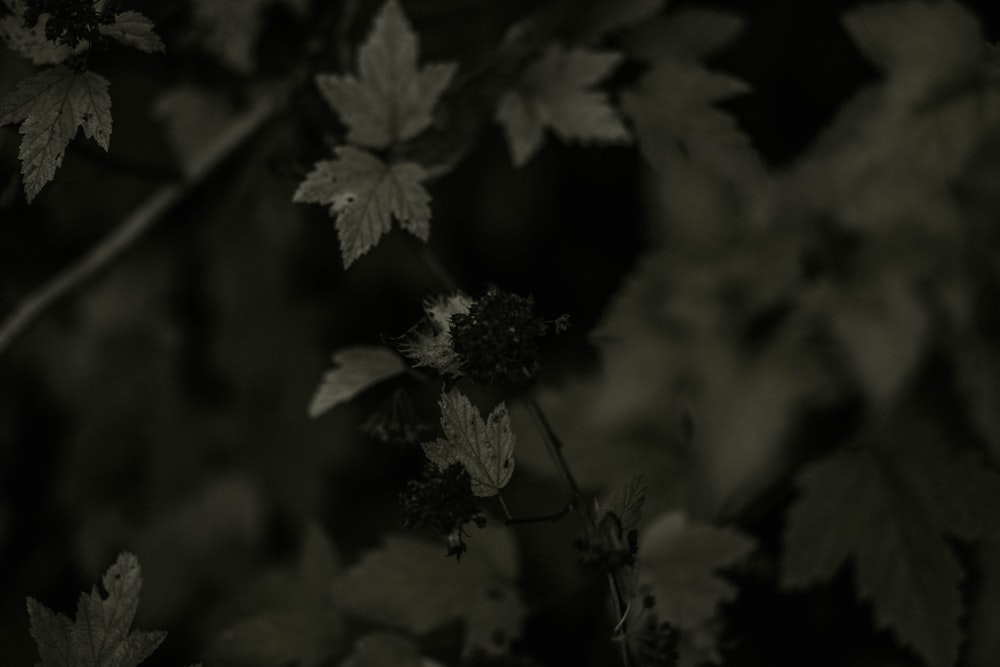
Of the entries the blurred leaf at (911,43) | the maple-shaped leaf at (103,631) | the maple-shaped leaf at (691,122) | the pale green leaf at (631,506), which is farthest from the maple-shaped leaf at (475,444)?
the blurred leaf at (911,43)

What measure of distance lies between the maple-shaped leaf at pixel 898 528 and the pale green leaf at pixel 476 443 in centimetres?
61

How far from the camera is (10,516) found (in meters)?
1.67

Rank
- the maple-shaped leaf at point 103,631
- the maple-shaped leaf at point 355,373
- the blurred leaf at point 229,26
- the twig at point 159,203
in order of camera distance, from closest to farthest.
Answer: the maple-shaped leaf at point 103,631 < the maple-shaped leaf at point 355,373 < the blurred leaf at point 229,26 < the twig at point 159,203

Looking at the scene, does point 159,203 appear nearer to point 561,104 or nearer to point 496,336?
point 561,104

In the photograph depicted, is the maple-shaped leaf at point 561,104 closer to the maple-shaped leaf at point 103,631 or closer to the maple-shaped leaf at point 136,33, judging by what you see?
the maple-shaped leaf at point 136,33

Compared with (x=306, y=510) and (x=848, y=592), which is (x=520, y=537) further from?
(x=848, y=592)

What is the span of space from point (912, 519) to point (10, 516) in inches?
60.3

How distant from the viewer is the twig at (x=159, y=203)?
133 cm

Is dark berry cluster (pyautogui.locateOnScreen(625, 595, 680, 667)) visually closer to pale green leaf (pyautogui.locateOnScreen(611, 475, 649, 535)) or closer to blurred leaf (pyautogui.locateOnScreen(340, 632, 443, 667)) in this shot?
pale green leaf (pyautogui.locateOnScreen(611, 475, 649, 535))

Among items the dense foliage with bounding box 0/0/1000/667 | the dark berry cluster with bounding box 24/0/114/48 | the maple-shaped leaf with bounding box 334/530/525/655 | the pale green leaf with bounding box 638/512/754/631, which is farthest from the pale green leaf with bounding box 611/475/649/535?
the dark berry cluster with bounding box 24/0/114/48

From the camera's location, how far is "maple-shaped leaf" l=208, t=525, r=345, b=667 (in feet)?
3.60

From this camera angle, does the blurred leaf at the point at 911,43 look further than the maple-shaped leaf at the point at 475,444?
Yes

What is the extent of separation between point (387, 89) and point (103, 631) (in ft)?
2.03

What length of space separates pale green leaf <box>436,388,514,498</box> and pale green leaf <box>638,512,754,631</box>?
1.13 feet
